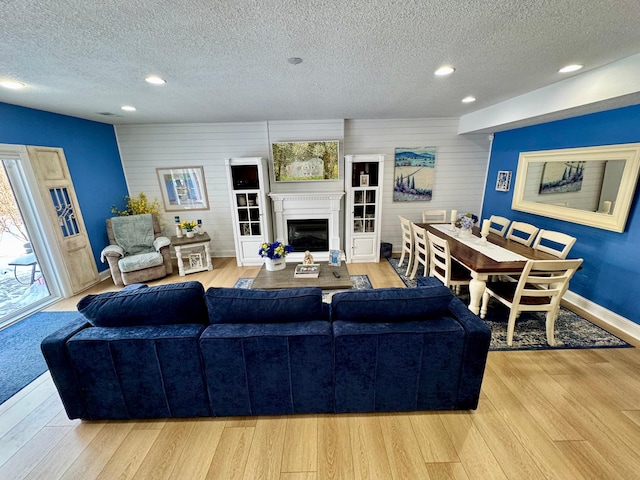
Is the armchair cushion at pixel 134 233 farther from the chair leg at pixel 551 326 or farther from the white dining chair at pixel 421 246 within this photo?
the chair leg at pixel 551 326

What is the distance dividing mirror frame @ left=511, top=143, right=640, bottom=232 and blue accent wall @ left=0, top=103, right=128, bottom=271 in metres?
6.80

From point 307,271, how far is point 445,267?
1.67 meters

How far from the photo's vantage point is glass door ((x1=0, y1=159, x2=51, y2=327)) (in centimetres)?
321


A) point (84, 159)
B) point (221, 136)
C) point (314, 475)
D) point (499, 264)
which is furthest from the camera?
point (221, 136)

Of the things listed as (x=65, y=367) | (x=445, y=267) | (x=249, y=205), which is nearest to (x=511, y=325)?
(x=445, y=267)

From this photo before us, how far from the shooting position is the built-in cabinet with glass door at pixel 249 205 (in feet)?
14.6

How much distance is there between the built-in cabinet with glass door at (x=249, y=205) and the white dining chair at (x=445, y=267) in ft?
9.34

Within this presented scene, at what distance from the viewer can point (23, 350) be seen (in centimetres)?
260

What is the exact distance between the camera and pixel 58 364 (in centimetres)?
167

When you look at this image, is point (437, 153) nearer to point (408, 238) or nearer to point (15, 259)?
point (408, 238)

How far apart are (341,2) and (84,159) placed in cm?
470

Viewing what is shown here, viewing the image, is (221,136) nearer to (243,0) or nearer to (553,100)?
(243,0)

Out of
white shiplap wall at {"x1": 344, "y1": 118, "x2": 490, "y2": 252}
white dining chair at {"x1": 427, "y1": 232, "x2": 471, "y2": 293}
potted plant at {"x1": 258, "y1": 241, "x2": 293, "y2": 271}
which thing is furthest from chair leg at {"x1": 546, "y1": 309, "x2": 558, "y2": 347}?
white shiplap wall at {"x1": 344, "y1": 118, "x2": 490, "y2": 252}

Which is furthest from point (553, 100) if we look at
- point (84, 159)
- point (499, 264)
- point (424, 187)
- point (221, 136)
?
point (84, 159)
